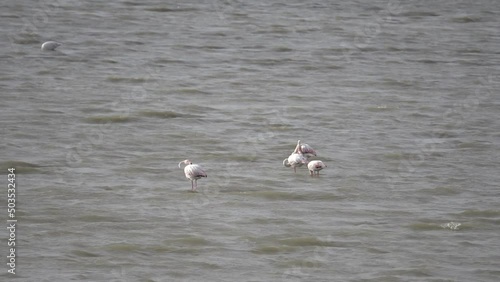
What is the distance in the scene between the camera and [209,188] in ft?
52.1

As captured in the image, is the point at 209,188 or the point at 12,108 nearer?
the point at 209,188

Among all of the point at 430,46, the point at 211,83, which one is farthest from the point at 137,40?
the point at 430,46

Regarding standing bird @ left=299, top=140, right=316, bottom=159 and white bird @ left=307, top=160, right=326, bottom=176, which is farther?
standing bird @ left=299, top=140, right=316, bottom=159

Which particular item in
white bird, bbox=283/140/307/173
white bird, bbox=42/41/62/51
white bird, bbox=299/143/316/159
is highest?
white bird, bbox=42/41/62/51

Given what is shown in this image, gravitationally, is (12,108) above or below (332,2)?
below

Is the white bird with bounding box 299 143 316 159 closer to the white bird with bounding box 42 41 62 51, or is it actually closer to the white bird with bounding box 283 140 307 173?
the white bird with bounding box 283 140 307 173

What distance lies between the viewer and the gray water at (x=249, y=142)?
1352 cm

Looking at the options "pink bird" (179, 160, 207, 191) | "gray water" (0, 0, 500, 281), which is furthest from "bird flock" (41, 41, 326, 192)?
"gray water" (0, 0, 500, 281)

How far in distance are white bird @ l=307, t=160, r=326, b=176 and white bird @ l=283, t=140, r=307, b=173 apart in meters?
0.13

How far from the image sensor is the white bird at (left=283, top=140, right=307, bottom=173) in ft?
54.6

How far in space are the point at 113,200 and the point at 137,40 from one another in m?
12.6

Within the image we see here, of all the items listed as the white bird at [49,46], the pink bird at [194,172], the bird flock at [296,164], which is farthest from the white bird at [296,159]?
the white bird at [49,46]

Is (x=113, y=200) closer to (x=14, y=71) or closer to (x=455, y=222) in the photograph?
(x=455, y=222)

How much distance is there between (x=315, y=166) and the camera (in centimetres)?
1645
